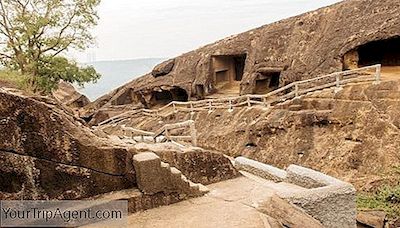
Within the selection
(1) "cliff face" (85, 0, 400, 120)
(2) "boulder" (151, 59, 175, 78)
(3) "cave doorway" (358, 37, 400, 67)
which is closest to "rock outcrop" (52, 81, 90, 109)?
(1) "cliff face" (85, 0, 400, 120)

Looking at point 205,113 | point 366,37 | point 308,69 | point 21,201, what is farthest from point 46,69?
point 21,201

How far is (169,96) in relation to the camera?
103ft

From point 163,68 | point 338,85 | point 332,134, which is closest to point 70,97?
point 163,68

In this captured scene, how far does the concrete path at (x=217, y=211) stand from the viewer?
253 inches

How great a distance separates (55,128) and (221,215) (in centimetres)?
314

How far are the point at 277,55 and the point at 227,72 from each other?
323 inches

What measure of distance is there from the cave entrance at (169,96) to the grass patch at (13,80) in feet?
34.6

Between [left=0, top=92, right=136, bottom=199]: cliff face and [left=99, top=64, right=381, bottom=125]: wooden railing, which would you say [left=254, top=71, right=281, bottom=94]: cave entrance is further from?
[left=0, top=92, right=136, bottom=199]: cliff face

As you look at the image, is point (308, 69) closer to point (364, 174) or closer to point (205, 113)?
point (205, 113)

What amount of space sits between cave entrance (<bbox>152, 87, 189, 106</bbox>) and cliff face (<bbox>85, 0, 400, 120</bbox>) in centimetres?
8

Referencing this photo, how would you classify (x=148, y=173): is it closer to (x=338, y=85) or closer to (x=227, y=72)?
(x=338, y=85)

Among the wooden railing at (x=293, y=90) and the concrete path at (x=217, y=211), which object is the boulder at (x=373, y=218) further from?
the wooden railing at (x=293, y=90)

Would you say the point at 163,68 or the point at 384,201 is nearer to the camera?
the point at 384,201

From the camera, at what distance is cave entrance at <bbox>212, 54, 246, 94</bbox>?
28250 mm
